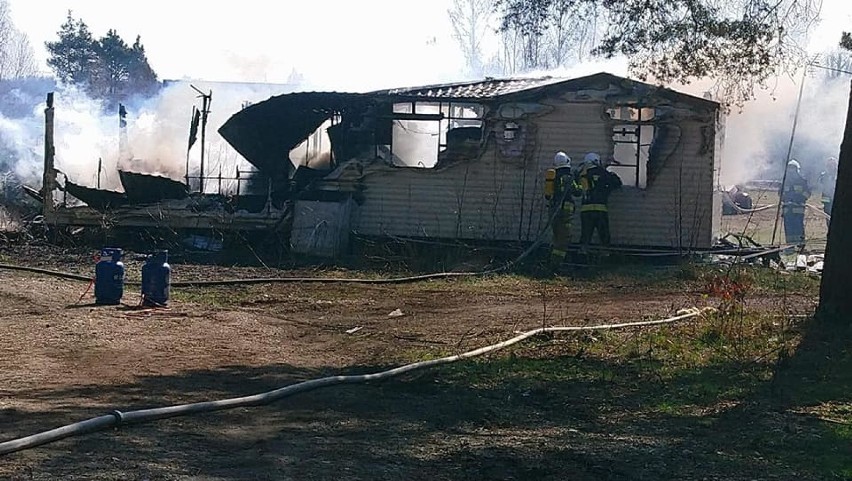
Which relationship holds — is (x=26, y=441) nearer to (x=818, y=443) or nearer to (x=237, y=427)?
(x=237, y=427)

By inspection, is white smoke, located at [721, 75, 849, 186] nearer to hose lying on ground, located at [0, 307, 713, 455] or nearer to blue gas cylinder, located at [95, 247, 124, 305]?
blue gas cylinder, located at [95, 247, 124, 305]

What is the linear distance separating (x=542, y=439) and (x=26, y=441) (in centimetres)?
299

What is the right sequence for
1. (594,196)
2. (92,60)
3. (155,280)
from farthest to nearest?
(92,60), (594,196), (155,280)

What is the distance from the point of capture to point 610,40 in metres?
11.8

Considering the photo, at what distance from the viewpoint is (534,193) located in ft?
64.2

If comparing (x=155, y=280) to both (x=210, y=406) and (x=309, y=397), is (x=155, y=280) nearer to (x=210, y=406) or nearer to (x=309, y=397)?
(x=309, y=397)

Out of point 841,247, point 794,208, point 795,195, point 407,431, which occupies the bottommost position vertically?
point 407,431

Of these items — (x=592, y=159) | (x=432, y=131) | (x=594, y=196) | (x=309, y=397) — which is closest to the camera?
(x=309, y=397)

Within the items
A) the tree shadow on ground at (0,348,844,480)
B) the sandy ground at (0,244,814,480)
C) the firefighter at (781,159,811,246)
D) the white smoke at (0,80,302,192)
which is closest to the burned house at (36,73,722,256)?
the white smoke at (0,80,302,192)

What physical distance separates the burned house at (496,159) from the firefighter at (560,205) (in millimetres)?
1490

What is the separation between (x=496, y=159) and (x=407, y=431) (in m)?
13.2

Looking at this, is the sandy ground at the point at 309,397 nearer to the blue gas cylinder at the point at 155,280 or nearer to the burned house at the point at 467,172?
the blue gas cylinder at the point at 155,280

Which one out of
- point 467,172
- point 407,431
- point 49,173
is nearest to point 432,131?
point 467,172

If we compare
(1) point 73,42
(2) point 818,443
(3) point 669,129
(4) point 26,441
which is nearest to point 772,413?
(2) point 818,443
